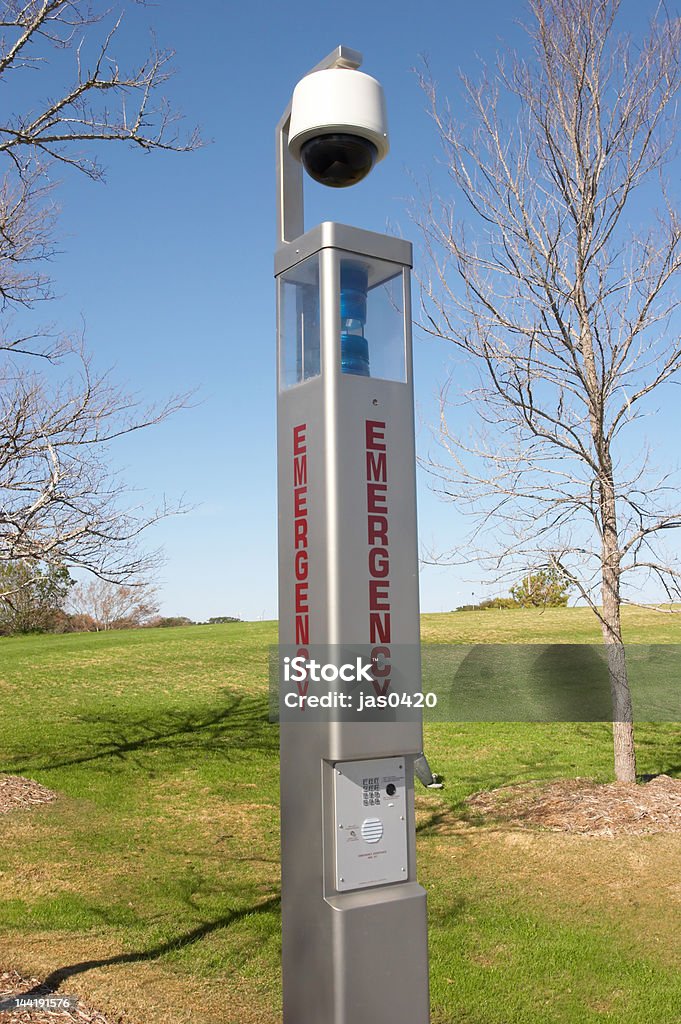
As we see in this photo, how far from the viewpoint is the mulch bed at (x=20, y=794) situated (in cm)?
766

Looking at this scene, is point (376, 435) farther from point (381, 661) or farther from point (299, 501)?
point (381, 661)

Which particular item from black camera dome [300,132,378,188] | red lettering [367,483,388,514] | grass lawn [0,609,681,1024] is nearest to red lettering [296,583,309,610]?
red lettering [367,483,388,514]

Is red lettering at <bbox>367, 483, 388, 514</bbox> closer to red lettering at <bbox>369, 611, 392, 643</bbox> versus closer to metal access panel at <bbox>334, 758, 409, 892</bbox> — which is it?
red lettering at <bbox>369, 611, 392, 643</bbox>

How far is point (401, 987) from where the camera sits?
8.43ft

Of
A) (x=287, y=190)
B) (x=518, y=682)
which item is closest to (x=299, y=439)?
(x=287, y=190)

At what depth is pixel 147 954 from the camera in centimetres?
446

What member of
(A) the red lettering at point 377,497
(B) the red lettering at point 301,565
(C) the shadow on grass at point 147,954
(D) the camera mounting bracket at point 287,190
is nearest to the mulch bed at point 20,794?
(C) the shadow on grass at point 147,954

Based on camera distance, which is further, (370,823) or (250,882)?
(250,882)

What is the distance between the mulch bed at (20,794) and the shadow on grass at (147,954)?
3.31 m

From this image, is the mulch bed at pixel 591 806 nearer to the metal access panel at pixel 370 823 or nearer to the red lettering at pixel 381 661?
the metal access panel at pixel 370 823

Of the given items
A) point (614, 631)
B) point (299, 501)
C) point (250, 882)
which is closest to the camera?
point (299, 501)

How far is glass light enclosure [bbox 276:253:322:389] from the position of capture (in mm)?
2701

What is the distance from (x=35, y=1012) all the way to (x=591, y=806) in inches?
182

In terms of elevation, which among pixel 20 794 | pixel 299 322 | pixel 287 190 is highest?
pixel 287 190
